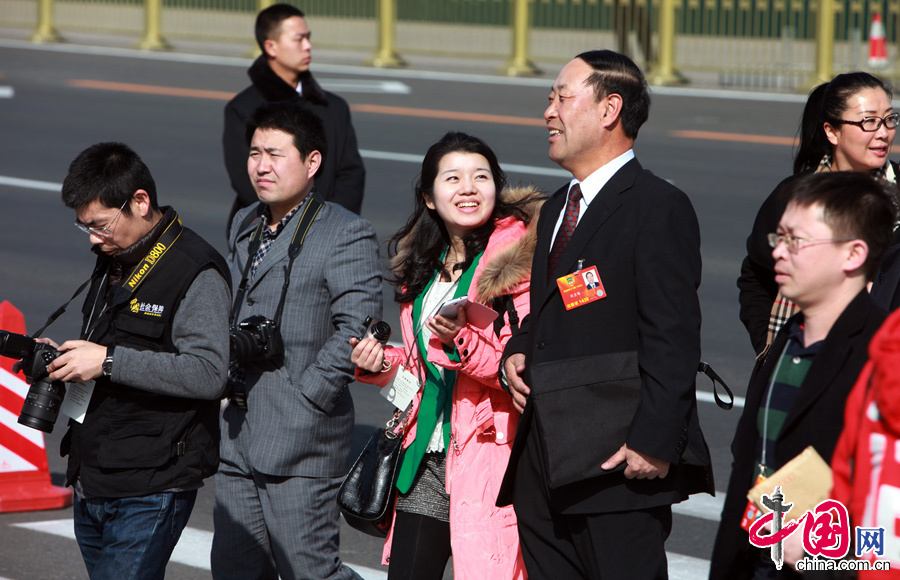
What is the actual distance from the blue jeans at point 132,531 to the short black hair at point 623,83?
2.03 metres

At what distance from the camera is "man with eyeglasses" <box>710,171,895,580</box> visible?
3000 mm

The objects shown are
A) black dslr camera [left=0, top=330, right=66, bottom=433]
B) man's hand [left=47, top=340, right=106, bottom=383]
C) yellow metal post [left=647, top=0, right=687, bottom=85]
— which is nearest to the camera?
man's hand [left=47, top=340, right=106, bottom=383]

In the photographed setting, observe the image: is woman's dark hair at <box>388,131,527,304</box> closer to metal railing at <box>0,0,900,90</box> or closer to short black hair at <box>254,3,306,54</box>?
short black hair at <box>254,3,306,54</box>

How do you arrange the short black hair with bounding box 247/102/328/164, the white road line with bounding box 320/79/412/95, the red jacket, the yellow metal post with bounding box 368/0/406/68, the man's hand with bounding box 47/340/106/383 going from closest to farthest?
the red jacket, the man's hand with bounding box 47/340/106/383, the short black hair with bounding box 247/102/328/164, the white road line with bounding box 320/79/412/95, the yellow metal post with bounding box 368/0/406/68

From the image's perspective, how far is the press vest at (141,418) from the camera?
156 inches

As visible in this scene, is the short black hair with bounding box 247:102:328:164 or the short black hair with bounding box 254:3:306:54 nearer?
the short black hair with bounding box 247:102:328:164

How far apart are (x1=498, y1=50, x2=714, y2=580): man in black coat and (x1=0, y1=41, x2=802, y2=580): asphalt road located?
1957 mm

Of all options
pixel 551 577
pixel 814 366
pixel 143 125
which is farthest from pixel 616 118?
pixel 143 125

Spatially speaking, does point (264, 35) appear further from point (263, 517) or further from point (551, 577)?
point (551, 577)

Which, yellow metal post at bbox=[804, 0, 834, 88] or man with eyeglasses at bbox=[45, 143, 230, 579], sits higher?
yellow metal post at bbox=[804, 0, 834, 88]

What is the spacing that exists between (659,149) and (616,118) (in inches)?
486

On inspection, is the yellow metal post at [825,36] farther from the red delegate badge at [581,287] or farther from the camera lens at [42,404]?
the camera lens at [42,404]

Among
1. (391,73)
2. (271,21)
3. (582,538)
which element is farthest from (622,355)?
(391,73)

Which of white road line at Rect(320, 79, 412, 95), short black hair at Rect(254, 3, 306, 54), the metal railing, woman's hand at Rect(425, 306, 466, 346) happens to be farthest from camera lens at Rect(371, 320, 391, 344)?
the metal railing
